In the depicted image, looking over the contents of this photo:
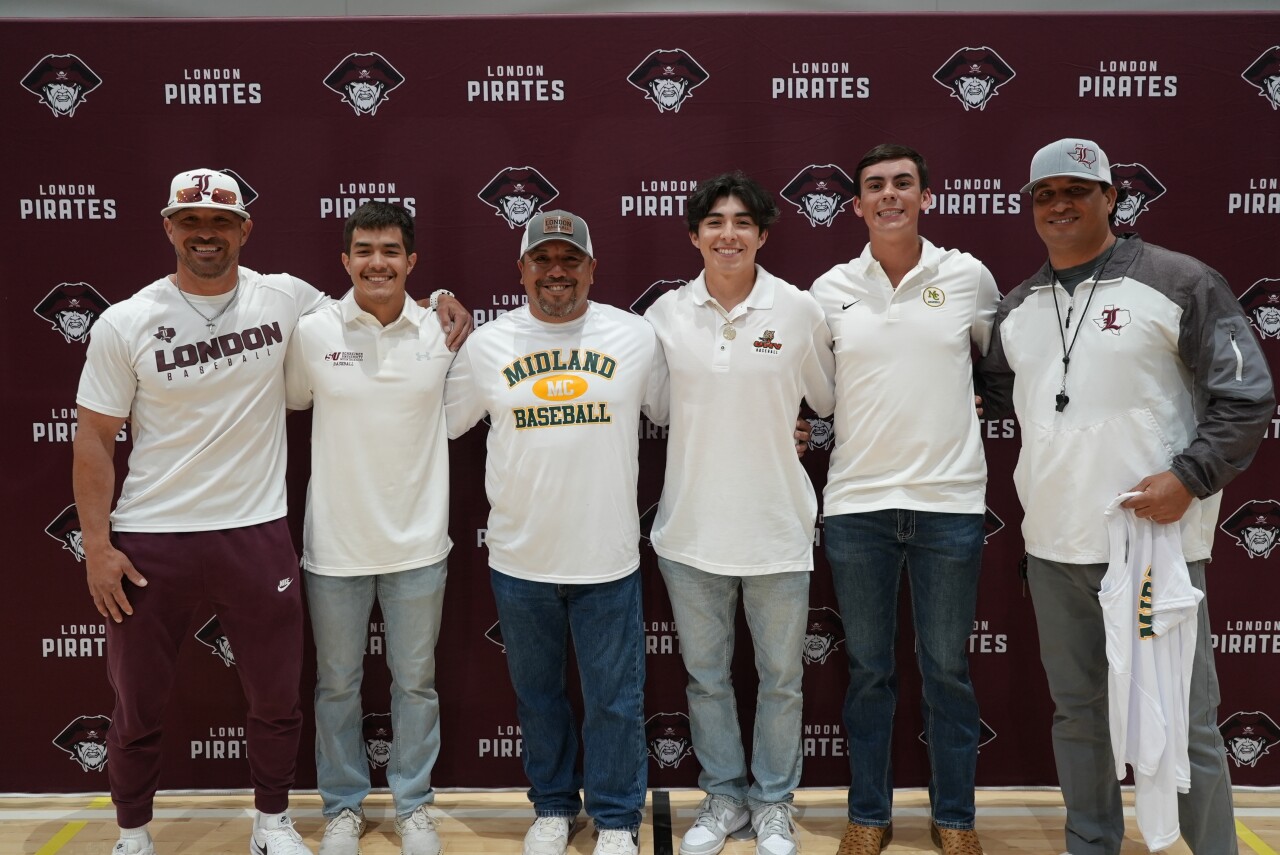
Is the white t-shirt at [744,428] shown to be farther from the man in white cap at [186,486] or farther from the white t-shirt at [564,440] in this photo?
the man in white cap at [186,486]

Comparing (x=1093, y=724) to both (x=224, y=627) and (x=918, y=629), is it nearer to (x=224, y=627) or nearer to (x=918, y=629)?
(x=918, y=629)

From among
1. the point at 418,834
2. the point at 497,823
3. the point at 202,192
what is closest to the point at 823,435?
the point at 497,823

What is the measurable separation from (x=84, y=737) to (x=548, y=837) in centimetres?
180

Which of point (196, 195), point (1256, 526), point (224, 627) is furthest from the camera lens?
point (1256, 526)

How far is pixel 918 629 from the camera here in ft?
9.56

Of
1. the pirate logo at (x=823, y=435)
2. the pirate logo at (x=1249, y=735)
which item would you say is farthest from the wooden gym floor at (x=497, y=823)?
the pirate logo at (x=823, y=435)

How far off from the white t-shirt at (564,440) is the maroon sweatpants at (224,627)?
2.20ft

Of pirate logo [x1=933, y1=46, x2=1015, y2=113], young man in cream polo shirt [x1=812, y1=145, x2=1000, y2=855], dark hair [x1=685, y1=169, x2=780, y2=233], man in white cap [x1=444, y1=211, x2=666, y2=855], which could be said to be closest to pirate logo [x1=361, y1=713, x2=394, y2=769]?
man in white cap [x1=444, y1=211, x2=666, y2=855]

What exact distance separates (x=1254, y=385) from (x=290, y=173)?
3.05 meters

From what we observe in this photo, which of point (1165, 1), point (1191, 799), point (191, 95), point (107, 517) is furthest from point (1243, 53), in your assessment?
point (107, 517)

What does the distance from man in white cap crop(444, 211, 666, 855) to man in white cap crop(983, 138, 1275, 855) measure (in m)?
1.17

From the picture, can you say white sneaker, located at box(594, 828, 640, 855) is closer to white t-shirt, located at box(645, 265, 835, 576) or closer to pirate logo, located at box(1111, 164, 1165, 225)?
white t-shirt, located at box(645, 265, 835, 576)

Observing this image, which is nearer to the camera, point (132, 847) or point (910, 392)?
point (910, 392)

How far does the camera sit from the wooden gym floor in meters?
3.11
